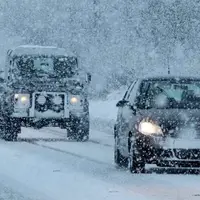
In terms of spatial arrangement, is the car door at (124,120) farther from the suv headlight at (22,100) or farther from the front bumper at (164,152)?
the suv headlight at (22,100)

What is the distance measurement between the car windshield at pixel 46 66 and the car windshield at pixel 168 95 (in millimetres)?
8811

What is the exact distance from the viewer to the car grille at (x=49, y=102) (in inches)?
862

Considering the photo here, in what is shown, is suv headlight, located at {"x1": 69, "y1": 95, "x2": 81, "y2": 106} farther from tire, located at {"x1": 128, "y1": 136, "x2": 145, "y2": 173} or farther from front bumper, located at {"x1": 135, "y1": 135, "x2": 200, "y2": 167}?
front bumper, located at {"x1": 135, "y1": 135, "x2": 200, "y2": 167}

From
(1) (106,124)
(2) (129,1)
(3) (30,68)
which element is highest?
(2) (129,1)

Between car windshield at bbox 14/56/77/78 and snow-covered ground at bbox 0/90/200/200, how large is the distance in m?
3.48

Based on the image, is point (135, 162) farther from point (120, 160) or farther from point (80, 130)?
point (80, 130)

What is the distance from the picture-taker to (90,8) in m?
50.2

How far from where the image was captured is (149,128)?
43.9 ft

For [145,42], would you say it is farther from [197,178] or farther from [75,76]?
[197,178]

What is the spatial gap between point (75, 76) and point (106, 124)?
634 centimetres

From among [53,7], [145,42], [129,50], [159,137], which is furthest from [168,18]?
[159,137]

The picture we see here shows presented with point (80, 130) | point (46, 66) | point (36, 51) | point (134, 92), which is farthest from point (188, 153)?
point (36, 51)

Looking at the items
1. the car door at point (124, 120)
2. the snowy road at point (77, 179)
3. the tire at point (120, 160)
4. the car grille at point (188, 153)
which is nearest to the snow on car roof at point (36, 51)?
the snowy road at point (77, 179)

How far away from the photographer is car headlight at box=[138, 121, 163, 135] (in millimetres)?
13289
